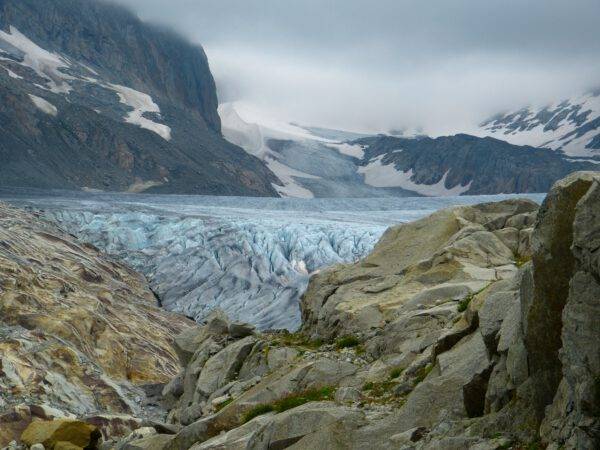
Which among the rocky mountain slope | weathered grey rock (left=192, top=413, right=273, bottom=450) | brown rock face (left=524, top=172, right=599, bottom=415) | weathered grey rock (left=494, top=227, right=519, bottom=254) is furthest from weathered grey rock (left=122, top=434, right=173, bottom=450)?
weathered grey rock (left=494, top=227, right=519, bottom=254)

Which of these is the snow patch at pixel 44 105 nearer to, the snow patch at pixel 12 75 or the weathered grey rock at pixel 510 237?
the snow patch at pixel 12 75

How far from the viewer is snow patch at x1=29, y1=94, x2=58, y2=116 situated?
182 m

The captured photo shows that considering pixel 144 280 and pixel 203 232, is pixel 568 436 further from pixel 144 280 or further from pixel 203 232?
pixel 203 232

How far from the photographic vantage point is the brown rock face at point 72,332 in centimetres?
3050

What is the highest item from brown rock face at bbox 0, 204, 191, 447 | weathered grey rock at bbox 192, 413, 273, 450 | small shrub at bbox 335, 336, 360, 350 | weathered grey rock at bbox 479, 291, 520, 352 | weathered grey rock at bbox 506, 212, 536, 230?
weathered grey rock at bbox 506, 212, 536, 230

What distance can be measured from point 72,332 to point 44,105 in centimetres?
16114

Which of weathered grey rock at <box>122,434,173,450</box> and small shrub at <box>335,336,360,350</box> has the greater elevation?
small shrub at <box>335,336,360,350</box>

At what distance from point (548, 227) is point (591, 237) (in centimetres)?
107

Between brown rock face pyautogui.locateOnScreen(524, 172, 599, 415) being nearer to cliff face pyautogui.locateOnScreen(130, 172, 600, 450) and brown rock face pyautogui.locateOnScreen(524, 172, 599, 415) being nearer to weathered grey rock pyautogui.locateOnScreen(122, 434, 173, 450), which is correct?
cliff face pyautogui.locateOnScreen(130, 172, 600, 450)

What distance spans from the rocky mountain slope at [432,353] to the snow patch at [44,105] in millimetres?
170972

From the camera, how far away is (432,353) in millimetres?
13062

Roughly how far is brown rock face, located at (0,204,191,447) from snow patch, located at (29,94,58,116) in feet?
441

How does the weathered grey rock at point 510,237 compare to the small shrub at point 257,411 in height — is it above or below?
above

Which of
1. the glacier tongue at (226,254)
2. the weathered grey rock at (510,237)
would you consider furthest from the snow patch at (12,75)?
the weathered grey rock at (510,237)
